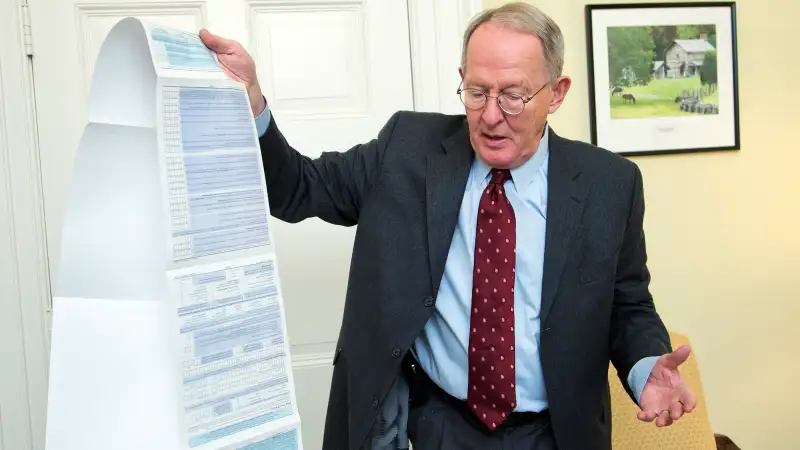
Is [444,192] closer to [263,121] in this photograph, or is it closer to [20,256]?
[263,121]

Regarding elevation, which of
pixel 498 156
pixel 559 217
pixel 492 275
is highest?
pixel 498 156

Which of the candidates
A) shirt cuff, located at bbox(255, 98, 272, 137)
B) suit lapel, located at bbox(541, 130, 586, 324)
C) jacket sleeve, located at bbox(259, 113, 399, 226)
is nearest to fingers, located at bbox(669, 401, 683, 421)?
suit lapel, located at bbox(541, 130, 586, 324)

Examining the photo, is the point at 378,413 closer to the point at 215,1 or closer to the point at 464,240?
the point at 464,240

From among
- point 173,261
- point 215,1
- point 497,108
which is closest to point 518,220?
point 497,108

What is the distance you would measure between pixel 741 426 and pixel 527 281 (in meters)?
1.43

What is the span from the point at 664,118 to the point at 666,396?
112 cm

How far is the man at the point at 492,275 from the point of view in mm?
1235

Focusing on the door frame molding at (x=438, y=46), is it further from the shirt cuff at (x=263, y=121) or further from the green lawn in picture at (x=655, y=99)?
the shirt cuff at (x=263, y=121)

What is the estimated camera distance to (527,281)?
50.0 inches

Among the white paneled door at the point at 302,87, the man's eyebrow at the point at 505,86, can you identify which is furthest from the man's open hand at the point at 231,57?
the white paneled door at the point at 302,87

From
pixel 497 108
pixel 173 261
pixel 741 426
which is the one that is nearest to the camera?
pixel 173 261

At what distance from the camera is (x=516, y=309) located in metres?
1.27

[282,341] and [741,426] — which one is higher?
[282,341]

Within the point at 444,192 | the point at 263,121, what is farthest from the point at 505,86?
the point at 263,121
